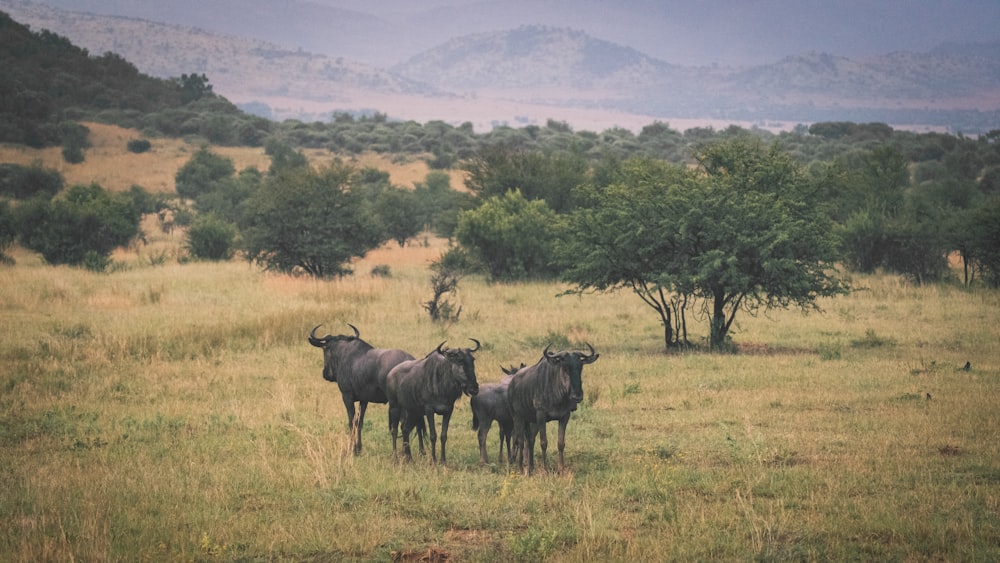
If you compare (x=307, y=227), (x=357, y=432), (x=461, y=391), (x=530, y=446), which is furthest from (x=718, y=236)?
(x=307, y=227)

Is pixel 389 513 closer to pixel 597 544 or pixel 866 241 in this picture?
pixel 597 544

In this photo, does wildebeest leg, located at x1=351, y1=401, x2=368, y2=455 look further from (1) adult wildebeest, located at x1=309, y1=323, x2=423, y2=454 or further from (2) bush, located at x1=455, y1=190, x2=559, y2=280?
(2) bush, located at x1=455, y1=190, x2=559, y2=280

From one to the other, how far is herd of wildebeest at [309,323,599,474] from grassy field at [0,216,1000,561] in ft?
1.65

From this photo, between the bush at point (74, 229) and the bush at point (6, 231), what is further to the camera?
the bush at point (6, 231)

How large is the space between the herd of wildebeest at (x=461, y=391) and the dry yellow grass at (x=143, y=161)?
173 ft

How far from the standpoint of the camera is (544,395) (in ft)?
36.7

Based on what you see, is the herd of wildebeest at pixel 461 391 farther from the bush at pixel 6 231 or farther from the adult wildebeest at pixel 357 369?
the bush at pixel 6 231

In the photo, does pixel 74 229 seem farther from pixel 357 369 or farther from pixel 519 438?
pixel 519 438

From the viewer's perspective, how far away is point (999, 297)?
100 feet

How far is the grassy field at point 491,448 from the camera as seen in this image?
8.94m

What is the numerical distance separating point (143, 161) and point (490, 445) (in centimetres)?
7310

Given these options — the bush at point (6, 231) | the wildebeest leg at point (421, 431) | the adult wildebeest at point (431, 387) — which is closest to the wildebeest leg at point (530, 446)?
the adult wildebeest at point (431, 387)

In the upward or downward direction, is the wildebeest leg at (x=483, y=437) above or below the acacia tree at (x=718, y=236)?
below

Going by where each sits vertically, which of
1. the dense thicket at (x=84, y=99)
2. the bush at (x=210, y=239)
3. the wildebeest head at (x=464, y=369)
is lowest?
the bush at (x=210, y=239)
